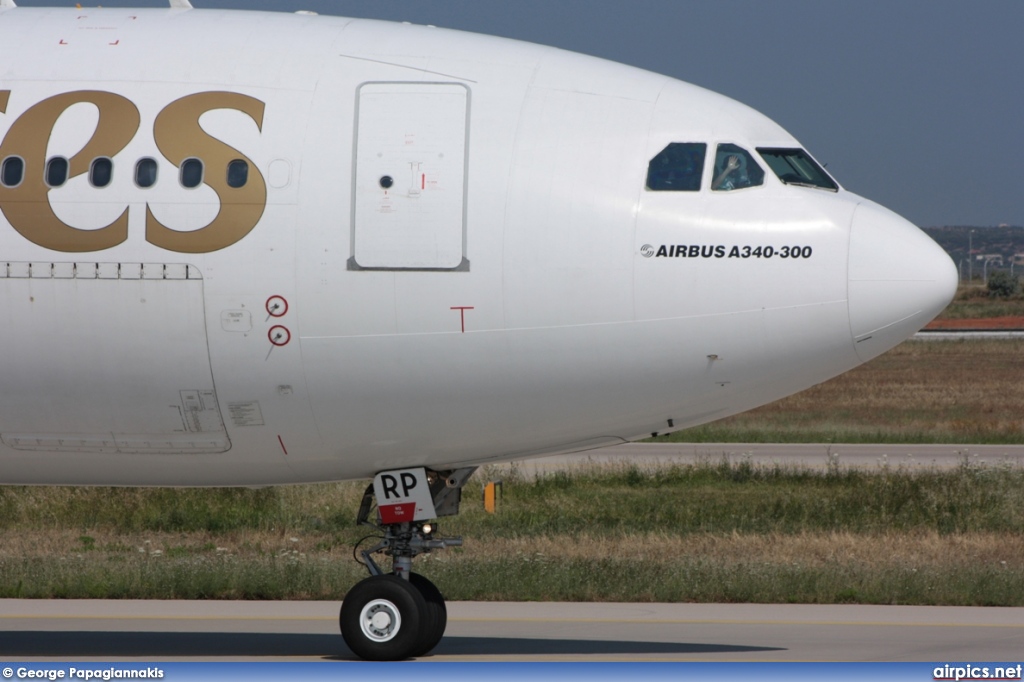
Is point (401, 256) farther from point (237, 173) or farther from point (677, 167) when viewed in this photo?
point (677, 167)

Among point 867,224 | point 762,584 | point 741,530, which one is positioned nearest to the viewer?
point 867,224

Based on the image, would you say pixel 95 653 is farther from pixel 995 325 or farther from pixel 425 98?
pixel 995 325

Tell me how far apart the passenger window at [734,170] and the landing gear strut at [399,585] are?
9.55ft

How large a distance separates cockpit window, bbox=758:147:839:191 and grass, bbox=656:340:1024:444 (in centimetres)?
2533

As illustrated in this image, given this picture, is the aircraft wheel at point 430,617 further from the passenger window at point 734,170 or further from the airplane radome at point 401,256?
the passenger window at point 734,170

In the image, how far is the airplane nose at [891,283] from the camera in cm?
931

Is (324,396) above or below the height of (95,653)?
above

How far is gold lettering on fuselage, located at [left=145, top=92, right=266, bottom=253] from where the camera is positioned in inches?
379

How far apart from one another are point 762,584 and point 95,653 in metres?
6.93

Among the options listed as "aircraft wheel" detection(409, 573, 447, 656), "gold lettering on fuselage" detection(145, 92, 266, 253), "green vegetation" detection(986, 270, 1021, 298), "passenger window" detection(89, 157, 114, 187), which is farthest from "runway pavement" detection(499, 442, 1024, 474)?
"green vegetation" detection(986, 270, 1021, 298)

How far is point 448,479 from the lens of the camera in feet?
35.5

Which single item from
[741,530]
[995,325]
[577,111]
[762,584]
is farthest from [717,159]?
[995,325]

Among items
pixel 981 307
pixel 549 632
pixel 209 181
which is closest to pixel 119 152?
pixel 209 181

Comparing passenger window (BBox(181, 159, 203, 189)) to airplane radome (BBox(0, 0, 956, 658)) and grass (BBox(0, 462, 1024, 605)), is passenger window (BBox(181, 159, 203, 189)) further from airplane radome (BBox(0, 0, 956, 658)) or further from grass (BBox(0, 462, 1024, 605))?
grass (BBox(0, 462, 1024, 605))
